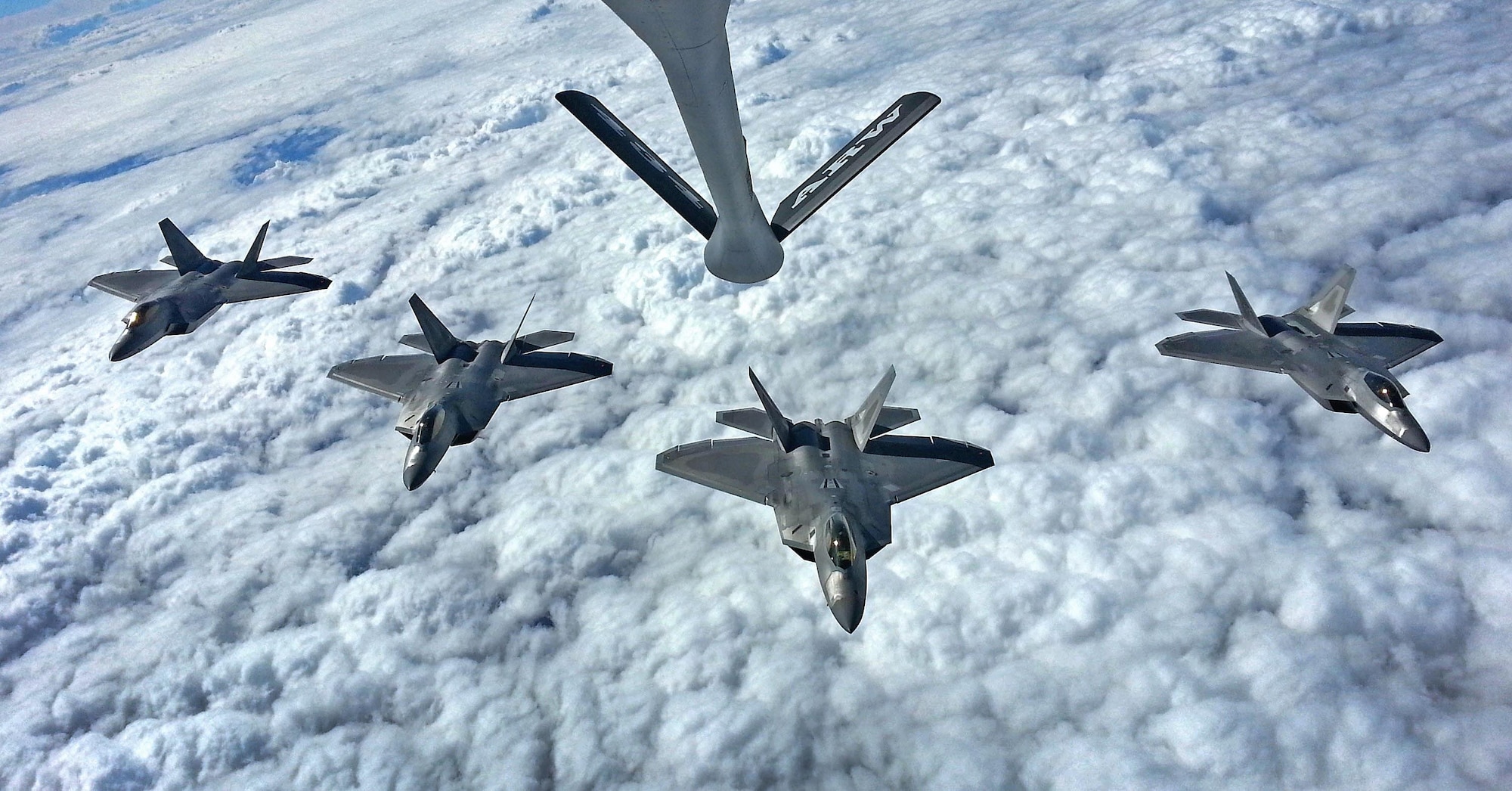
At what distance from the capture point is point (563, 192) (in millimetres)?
99375

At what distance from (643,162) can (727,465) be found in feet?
43.0

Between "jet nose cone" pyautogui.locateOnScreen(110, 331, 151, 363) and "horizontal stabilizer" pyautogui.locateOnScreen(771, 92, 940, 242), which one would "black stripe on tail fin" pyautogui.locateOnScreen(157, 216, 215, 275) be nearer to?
"jet nose cone" pyautogui.locateOnScreen(110, 331, 151, 363)

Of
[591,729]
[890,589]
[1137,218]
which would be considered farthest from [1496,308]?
[591,729]

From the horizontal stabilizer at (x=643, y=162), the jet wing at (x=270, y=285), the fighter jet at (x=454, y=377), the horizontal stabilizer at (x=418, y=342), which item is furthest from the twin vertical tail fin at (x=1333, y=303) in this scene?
the jet wing at (x=270, y=285)

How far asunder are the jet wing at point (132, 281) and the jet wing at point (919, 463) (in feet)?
129

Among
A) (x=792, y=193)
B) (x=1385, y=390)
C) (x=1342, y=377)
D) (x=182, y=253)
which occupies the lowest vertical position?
(x=1342, y=377)

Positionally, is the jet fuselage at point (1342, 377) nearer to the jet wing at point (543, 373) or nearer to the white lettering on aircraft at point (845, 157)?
the white lettering on aircraft at point (845, 157)

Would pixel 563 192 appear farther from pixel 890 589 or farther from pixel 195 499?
pixel 890 589

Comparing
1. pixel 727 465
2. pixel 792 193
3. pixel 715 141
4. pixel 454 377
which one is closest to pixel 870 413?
pixel 727 465

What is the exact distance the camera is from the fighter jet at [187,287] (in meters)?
28.1

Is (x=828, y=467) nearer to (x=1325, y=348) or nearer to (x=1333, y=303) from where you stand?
(x=1325, y=348)

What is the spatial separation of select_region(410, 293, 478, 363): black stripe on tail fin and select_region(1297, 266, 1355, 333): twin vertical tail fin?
40.3 m

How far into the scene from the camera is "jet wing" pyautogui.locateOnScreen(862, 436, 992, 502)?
24250mm

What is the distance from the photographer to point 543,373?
1118 inches
